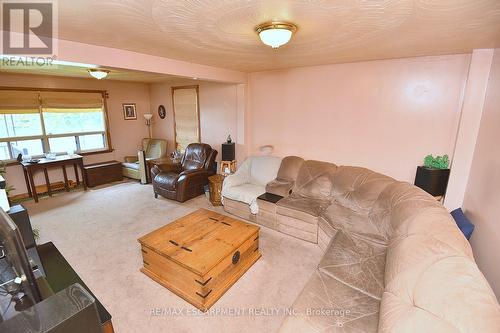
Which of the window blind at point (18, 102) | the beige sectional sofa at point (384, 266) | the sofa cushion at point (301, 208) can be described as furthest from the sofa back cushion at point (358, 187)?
the window blind at point (18, 102)

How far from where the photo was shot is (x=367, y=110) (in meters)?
3.40

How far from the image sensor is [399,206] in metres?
2.25

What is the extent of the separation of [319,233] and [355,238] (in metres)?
0.57

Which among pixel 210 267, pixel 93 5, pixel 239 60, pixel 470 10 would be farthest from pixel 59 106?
pixel 470 10

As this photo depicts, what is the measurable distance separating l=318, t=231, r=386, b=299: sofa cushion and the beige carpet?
1.57ft

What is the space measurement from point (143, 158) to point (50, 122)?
198 centimetres

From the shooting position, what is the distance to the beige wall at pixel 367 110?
2916mm

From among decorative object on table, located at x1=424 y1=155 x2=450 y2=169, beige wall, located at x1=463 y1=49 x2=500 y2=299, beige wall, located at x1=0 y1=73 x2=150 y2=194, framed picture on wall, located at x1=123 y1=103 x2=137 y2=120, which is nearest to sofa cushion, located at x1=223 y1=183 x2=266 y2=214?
decorative object on table, located at x1=424 y1=155 x2=450 y2=169

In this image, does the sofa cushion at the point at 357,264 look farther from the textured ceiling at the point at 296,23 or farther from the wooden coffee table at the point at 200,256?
the textured ceiling at the point at 296,23

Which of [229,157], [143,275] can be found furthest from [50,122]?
[143,275]

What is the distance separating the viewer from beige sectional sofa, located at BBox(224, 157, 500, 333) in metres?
1.17

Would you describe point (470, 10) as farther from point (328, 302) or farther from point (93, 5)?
point (93, 5)

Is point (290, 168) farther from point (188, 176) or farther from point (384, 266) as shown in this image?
point (384, 266)

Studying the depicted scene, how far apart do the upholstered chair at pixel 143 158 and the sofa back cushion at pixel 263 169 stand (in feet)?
8.82
